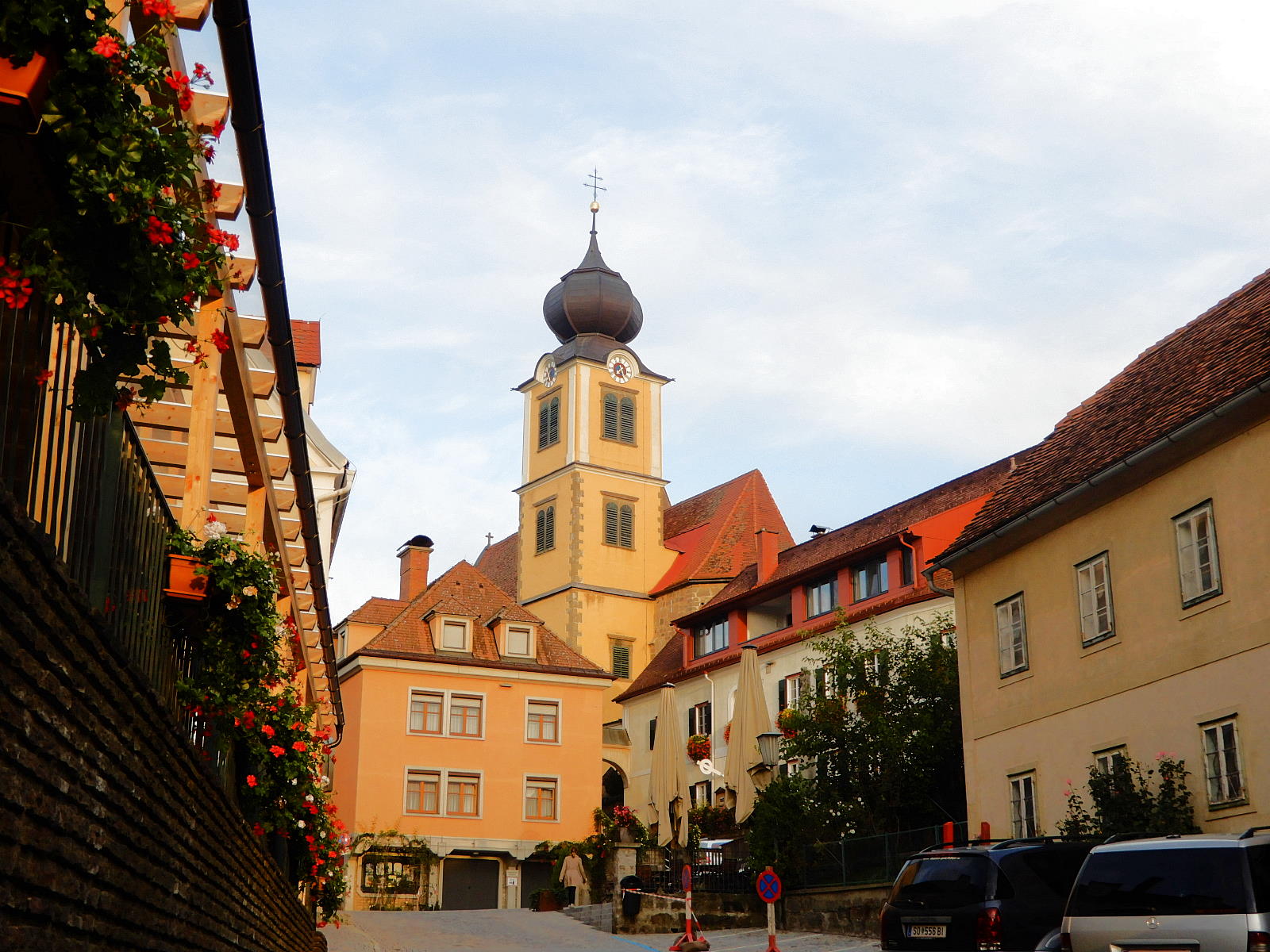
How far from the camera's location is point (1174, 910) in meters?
11.3

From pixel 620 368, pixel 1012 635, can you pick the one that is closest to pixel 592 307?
pixel 620 368

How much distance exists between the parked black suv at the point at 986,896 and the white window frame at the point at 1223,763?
4141mm

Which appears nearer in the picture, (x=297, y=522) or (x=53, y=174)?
(x=53, y=174)

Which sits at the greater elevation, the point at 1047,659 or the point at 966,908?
the point at 1047,659

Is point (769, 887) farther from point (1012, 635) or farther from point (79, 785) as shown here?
point (79, 785)

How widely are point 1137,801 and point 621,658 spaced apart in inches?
2009

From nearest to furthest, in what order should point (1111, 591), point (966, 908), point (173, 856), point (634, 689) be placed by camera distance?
1. point (173, 856)
2. point (966, 908)
3. point (1111, 591)
4. point (634, 689)

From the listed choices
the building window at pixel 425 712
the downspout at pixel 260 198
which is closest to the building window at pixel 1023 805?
the downspout at pixel 260 198

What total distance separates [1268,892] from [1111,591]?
1103cm

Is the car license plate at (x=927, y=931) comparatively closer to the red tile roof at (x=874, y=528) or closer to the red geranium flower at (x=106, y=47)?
the red geranium flower at (x=106, y=47)

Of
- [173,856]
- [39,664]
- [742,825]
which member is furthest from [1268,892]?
[742,825]

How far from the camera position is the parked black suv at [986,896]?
1423cm

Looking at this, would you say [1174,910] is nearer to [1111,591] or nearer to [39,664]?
[39,664]

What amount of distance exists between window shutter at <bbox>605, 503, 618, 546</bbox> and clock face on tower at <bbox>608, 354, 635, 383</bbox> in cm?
716
